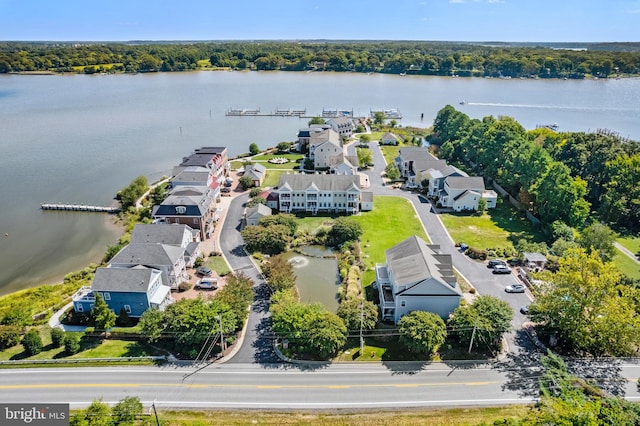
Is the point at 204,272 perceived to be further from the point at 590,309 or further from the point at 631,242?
the point at 631,242

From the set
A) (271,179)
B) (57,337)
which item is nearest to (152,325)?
(57,337)

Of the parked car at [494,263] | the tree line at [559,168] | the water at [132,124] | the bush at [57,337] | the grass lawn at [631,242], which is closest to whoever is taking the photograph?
the bush at [57,337]

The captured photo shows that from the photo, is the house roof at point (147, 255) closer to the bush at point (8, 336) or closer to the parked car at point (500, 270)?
the bush at point (8, 336)

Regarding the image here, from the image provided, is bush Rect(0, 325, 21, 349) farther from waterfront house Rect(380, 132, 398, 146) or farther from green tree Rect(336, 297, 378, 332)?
waterfront house Rect(380, 132, 398, 146)

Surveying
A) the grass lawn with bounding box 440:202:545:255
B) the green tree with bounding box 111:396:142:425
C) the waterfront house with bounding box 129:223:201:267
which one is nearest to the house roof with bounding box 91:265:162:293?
the waterfront house with bounding box 129:223:201:267

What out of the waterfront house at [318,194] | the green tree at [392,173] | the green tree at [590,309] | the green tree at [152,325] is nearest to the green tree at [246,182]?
the waterfront house at [318,194]

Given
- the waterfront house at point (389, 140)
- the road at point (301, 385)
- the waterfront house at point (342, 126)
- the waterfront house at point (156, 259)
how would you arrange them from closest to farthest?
the road at point (301, 385)
the waterfront house at point (156, 259)
the waterfront house at point (389, 140)
the waterfront house at point (342, 126)

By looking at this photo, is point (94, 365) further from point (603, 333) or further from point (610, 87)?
point (610, 87)

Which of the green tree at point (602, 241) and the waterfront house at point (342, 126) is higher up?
the waterfront house at point (342, 126)
